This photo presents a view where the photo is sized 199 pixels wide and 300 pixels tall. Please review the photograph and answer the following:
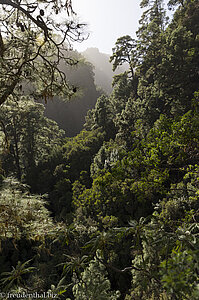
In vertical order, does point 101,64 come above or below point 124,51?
above

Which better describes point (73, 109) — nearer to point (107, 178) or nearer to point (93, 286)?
point (107, 178)

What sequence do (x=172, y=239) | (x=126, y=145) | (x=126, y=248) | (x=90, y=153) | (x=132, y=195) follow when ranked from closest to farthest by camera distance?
(x=172, y=239), (x=126, y=248), (x=132, y=195), (x=126, y=145), (x=90, y=153)

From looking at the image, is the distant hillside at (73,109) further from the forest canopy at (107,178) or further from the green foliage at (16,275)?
the green foliage at (16,275)

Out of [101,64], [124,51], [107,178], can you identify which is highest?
[101,64]

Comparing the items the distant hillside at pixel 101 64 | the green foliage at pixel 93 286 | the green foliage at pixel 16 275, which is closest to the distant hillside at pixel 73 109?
the green foliage at pixel 93 286

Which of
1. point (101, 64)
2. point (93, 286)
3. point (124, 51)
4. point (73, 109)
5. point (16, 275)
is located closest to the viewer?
point (16, 275)

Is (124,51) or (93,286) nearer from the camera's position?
(93,286)

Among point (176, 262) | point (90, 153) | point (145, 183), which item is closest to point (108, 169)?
→ point (90, 153)

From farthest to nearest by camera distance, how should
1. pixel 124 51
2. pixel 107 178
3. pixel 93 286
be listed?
1. pixel 124 51
2. pixel 107 178
3. pixel 93 286

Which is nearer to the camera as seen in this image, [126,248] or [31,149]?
[126,248]

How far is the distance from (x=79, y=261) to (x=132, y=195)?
8.87 meters

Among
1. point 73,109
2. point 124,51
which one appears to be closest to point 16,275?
point 124,51

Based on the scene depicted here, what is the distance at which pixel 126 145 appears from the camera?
14.2m

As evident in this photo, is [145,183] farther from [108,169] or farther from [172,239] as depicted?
[108,169]
